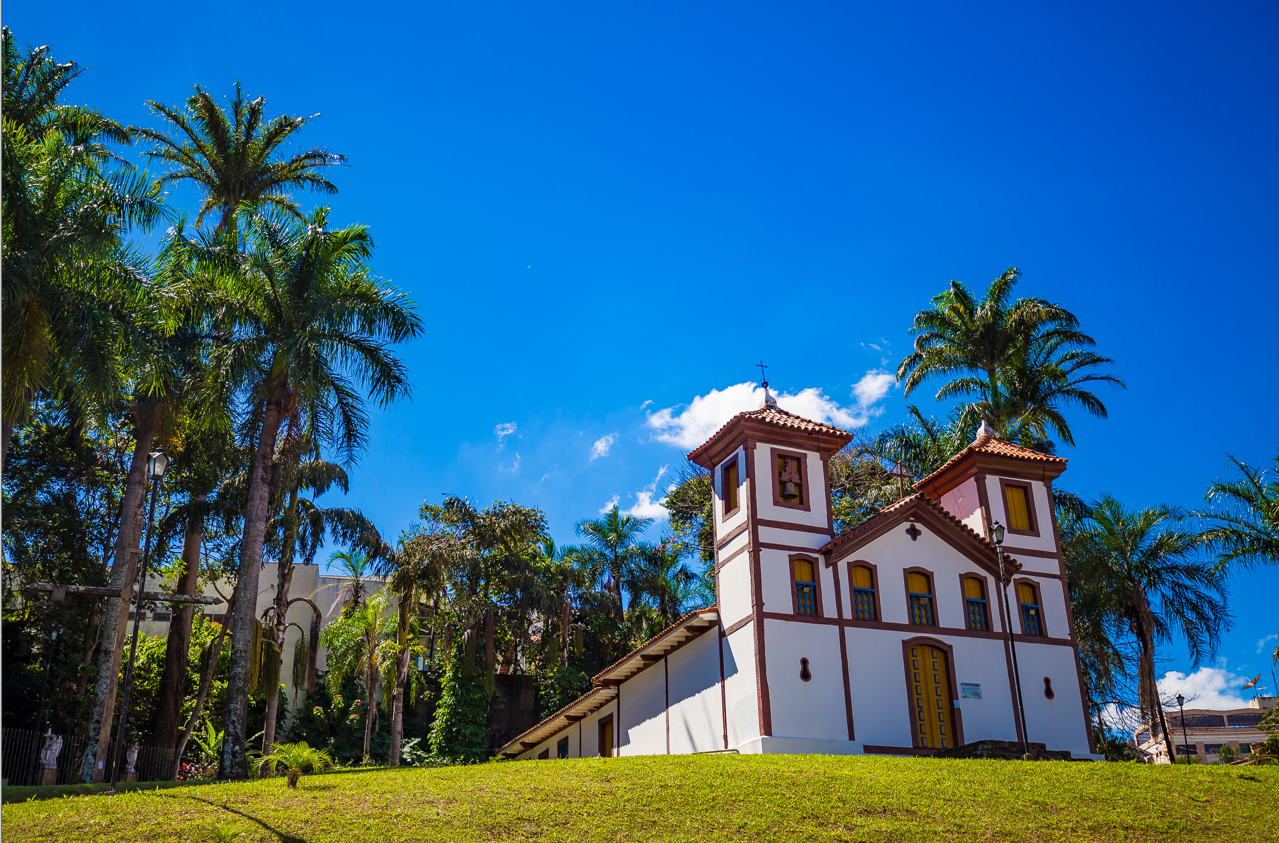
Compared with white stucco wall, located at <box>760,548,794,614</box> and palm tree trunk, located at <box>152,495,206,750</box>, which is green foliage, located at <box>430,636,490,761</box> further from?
white stucco wall, located at <box>760,548,794,614</box>

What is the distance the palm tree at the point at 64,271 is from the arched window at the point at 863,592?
1868 cm

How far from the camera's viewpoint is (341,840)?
44.7 feet

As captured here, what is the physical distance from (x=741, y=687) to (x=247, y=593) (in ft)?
40.3

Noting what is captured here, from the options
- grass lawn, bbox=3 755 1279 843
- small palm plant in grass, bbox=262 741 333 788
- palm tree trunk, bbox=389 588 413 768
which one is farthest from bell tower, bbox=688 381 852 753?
palm tree trunk, bbox=389 588 413 768

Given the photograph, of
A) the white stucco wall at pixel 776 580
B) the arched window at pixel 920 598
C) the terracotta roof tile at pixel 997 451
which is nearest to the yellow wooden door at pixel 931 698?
the arched window at pixel 920 598

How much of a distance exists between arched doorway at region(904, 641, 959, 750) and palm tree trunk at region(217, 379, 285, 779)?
16489 millimetres

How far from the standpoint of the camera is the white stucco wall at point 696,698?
26141mm

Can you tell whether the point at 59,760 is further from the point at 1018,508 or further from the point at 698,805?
the point at 1018,508

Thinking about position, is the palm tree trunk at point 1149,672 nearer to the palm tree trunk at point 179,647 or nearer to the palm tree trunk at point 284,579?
the palm tree trunk at point 284,579

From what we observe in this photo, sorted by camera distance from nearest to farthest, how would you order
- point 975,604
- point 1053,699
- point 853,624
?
point 853,624, point 1053,699, point 975,604

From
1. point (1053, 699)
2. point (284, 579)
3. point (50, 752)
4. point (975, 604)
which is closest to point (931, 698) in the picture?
point (975, 604)

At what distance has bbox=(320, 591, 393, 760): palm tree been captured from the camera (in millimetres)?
37031

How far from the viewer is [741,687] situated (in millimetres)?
25203

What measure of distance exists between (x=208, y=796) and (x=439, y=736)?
2204 cm
